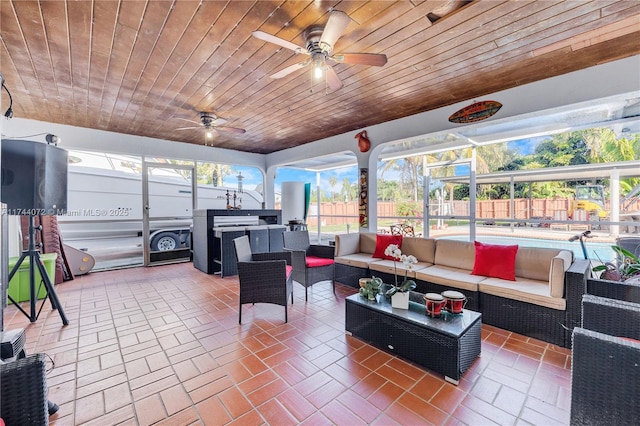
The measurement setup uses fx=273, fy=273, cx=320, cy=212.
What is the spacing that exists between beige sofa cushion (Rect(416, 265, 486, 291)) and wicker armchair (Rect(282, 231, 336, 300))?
123 centimetres

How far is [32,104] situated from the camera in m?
3.74

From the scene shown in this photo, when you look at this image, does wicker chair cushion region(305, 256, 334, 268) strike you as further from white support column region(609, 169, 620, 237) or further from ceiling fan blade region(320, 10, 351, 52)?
white support column region(609, 169, 620, 237)

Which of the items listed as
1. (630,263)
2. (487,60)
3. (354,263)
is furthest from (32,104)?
(630,263)

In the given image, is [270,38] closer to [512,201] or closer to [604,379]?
[604,379]

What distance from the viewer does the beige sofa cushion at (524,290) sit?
7.82 feet

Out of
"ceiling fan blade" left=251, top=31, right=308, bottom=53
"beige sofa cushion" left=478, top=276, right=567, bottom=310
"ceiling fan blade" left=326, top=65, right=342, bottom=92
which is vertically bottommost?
"beige sofa cushion" left=478, top=276, right=567, bottom=310

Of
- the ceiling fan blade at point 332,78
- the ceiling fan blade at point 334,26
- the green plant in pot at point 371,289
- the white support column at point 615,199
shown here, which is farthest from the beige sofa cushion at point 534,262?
the ceiling fan blade at point 334,26

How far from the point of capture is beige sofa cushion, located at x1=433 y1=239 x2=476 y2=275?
334 centimetres

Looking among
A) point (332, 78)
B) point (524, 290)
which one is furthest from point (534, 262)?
point (332, 78)

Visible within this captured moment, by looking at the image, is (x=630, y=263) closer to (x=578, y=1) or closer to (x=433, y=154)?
(x=578, y=1)

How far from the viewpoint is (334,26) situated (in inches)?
71.2

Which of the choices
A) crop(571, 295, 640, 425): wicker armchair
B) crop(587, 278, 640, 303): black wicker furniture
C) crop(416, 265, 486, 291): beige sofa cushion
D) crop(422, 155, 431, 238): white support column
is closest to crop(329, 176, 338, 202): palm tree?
crop(422, 155, 431, 238): white support column

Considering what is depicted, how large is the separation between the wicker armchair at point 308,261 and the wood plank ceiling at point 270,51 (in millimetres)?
1985

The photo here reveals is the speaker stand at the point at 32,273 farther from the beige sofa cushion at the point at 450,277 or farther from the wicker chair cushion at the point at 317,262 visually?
the beige sofa cushion at the point at 450,277
